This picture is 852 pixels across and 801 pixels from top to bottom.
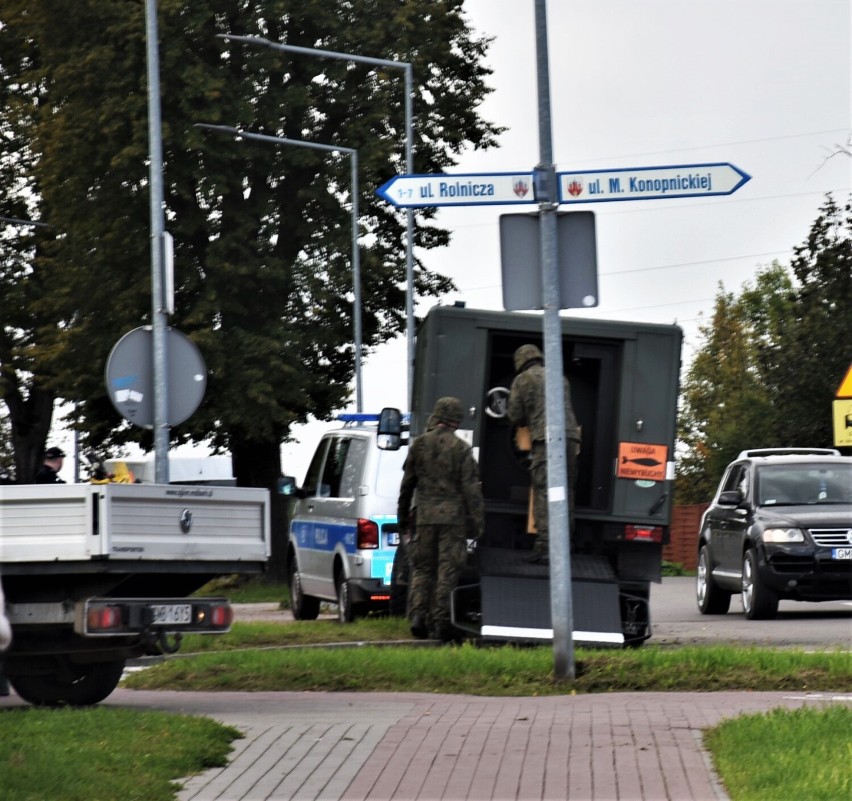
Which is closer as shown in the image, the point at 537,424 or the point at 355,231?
the point at 537,424

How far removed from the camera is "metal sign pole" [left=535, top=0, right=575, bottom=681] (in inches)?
461

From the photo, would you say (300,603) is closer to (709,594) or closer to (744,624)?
(709,594)

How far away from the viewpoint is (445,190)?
11.4 metres

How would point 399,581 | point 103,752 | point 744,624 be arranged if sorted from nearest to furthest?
point 103,752, point 399,581, point 744,624

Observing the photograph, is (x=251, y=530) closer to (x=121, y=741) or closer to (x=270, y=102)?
(x=121, y=741)

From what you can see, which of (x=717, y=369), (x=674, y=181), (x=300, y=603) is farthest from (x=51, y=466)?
(x=717, y=369)

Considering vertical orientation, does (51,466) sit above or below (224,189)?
below

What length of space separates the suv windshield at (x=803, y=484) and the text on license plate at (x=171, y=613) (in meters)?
10.3

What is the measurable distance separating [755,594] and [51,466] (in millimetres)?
7427

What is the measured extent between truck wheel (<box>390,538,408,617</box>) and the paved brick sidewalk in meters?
4.13

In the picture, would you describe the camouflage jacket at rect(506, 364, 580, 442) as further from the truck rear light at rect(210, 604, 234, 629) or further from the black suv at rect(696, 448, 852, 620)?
the black suv at rect(696, 448, 852, 620)

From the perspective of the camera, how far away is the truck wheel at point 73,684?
1191 cm

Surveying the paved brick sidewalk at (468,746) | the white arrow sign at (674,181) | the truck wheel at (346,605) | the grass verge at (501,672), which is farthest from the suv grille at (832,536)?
the white arrow sign at (674,181)

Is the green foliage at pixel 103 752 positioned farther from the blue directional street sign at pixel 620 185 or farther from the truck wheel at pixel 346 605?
the truck wheel at pixel 346 605
